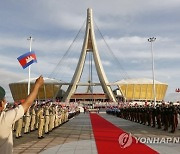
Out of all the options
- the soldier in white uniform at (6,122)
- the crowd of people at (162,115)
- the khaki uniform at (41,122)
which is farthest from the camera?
the crowd of people at (162,115)

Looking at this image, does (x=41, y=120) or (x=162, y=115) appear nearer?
(x=41, y=120)

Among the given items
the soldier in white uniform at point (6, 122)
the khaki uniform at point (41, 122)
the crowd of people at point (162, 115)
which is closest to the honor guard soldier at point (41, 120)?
the khaki uniform at point (41, 122)

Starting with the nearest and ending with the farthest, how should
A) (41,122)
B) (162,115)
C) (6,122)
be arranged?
(6,122) < (41,122) < (162,115)

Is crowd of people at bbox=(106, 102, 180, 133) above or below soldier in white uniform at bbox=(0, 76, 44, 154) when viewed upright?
below

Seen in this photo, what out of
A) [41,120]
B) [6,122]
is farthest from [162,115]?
[6,122]

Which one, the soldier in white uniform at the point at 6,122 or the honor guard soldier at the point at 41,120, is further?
the honor guard soldier at the point at 41,120

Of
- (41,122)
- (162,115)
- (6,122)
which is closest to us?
(6,122)

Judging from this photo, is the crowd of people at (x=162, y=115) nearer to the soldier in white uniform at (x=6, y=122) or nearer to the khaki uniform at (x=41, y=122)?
the khaki uniform at (x=41, y=122)

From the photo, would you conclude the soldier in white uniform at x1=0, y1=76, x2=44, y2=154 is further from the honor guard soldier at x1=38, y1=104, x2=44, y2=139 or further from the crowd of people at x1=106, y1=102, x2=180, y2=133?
the crowd of people at x1=106, y1=102, x2=180, y2=133

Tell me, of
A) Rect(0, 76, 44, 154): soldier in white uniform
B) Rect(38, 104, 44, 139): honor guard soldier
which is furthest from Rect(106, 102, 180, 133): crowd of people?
Rect(0, 76, 44, 154): soldier in white uniform

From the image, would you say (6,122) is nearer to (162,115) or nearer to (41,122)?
(41,122)

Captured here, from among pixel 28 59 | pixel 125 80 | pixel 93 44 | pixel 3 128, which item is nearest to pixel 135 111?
pixel 28 59

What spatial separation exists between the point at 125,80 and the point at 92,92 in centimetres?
1084

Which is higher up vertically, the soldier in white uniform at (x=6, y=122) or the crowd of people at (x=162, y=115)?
the soldier in white uniform at (x=6, y=122)
